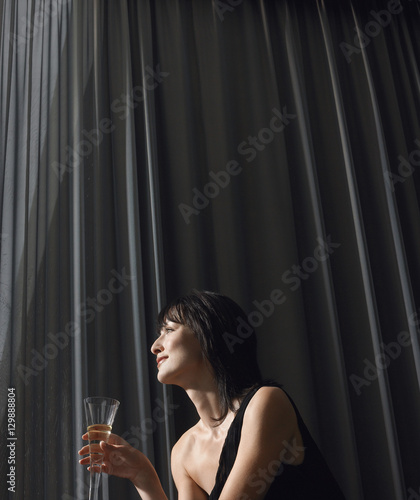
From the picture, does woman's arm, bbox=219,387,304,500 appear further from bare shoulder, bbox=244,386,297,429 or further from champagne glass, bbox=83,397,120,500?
champagne glass, bbox=83,397,120,500

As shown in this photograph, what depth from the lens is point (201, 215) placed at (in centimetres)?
245

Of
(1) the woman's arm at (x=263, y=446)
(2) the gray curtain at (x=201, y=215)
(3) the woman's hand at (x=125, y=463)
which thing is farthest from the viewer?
(2) the gray curtain at (x=201, y=215)

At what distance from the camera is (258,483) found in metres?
1.37

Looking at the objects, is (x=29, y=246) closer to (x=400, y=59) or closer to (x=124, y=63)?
(x=124, y=63)

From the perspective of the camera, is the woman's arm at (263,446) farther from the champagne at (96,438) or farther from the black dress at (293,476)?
the champagne at (96,438)

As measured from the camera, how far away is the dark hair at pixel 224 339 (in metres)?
1.65

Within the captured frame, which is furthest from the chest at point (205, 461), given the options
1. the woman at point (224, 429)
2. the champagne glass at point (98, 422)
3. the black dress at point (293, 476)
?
the champagne glass at point (98, 422)

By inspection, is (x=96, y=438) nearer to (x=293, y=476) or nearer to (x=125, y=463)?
(x=125, y=463)

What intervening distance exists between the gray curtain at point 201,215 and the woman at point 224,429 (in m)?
0.37

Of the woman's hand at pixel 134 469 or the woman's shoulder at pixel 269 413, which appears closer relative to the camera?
the woman's shoulder at pixel 269 413

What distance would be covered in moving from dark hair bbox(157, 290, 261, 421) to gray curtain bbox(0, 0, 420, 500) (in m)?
0.46

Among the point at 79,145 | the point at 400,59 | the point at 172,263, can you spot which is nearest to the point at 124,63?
the point at 79,145

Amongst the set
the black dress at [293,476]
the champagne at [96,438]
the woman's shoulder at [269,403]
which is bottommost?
the black dress at [293,476]

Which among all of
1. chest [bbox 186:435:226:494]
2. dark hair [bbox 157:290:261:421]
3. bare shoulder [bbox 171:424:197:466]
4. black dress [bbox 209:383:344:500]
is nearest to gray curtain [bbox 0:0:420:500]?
bare shoulder [bbox 171:424:197:466]
